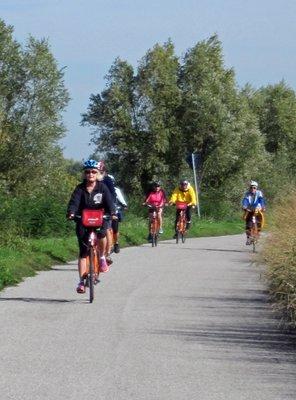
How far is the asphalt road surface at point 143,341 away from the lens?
28.6ft

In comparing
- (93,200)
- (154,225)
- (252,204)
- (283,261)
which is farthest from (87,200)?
(154,225)

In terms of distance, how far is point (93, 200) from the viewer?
590 inches

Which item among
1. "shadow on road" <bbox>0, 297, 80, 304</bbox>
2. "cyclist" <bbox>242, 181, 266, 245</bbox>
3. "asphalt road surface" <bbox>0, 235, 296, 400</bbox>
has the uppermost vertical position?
"cyclist" <bbox>242, 181, 266, 245</bbox>

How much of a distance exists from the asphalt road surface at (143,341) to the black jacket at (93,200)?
3.95 ft

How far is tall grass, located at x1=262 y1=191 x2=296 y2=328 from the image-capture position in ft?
40.2

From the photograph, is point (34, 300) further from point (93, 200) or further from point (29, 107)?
point (29, 107)

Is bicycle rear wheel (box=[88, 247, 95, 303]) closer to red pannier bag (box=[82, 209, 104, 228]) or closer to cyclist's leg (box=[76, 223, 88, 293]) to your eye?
cyclist's leg (box=[76, 223, 88, 293])

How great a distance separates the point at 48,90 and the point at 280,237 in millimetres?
45916

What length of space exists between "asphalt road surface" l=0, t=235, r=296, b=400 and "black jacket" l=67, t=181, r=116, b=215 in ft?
3.95

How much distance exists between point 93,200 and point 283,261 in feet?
10.0

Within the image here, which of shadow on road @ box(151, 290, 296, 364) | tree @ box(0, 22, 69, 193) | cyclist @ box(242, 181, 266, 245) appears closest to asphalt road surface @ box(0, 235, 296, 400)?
shadow on road @ box(151, 290, 296, 364)

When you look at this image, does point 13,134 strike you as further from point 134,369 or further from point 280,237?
point 134,369

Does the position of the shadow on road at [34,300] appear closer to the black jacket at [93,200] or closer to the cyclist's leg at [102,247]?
the cyclist's leg at [102,247]

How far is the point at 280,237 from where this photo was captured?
1462 centimetres
